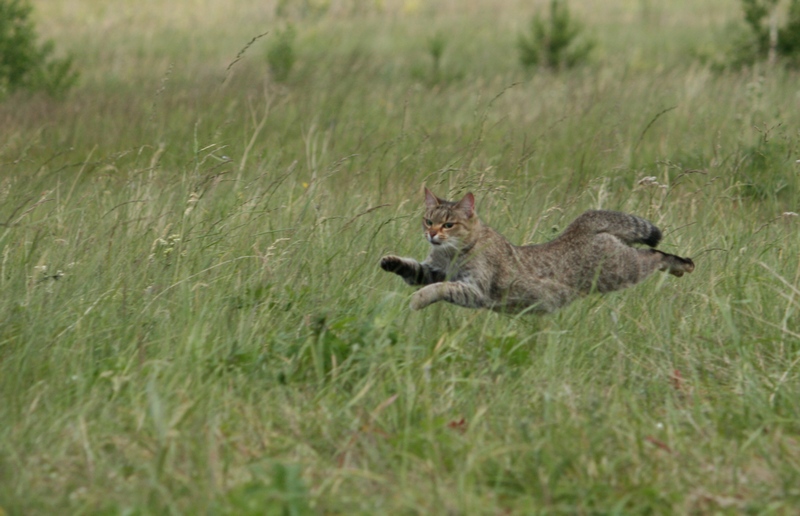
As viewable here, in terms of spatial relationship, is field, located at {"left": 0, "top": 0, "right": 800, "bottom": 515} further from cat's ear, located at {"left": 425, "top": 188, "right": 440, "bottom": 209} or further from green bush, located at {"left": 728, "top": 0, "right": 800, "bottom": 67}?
green bush, located at {"left": 728, "top": 0, "right": 800, "bottom": 67}

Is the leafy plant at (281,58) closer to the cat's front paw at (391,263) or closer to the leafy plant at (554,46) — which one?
the leafy plant at (554,46)

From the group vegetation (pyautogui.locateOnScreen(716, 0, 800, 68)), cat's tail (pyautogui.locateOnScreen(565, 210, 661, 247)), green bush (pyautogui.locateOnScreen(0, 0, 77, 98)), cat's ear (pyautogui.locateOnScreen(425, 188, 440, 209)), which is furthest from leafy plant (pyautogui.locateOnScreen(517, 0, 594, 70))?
cat's ear (pyautogui.locateOnScreen(425, 188, 440, 209))

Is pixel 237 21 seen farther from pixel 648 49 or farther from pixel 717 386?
pixel 717 386

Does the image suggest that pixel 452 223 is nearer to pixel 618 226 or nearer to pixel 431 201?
pixel 431 201

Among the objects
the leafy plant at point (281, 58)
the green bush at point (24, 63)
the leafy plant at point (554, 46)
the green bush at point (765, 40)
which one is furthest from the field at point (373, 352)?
the leafy plant at point (554, 46)

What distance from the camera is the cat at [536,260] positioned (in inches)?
225

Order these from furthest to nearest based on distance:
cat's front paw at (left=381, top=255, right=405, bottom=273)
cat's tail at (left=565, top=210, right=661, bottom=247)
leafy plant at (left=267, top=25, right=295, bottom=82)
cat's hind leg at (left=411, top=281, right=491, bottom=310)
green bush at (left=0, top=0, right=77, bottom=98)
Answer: leafy plant at (left=267, top=25, right=295, bottom=82) < green bush at (left=0, top=0, right=77, bottom=98) < cat's tail at (left=565, top=210, right=661, bottom=247) < cat's front paw at (left=381, top=255, right=405, bottom=273) < cat's hind leg at (left=411, top=281, right=491, bottom=310)

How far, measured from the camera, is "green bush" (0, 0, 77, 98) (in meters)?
11.5

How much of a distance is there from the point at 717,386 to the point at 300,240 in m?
2.37

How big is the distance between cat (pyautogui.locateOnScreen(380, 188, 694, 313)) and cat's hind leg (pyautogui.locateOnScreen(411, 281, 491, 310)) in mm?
23

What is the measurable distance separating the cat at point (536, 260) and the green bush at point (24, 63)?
698 cm

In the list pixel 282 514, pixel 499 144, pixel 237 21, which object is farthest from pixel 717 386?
pixel 237 21

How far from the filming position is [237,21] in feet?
74.4

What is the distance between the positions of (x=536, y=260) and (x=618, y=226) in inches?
21.7
